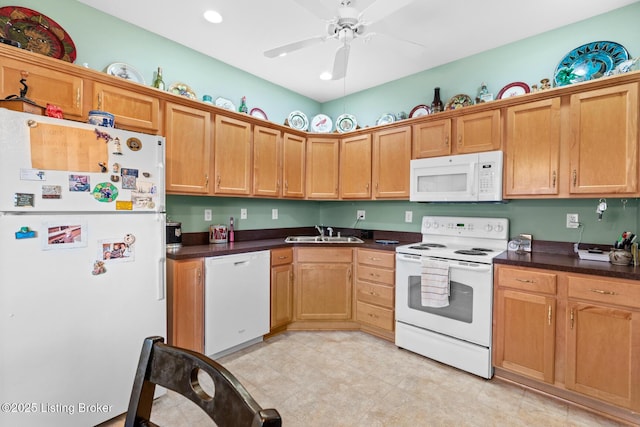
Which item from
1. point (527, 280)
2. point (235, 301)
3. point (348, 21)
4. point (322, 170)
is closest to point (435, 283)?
point (527, 280)

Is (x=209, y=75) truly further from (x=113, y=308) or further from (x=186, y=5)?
(x=113, y=308)

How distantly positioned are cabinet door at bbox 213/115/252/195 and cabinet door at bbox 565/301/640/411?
283 centimetres

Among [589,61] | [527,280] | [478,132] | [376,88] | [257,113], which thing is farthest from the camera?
[376,88]

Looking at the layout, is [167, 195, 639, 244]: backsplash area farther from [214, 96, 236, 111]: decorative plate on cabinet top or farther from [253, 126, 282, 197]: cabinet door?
[214, 96, 236, 111]: decorative plate on cabinet top

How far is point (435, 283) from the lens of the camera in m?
2.48

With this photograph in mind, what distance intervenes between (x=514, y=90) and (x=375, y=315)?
2.52 m

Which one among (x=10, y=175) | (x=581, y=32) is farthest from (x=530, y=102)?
(x=10, y=175)

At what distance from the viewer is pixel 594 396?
6.32 ft

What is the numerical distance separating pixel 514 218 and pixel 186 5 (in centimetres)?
328

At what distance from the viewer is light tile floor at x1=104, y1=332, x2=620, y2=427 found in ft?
6.14

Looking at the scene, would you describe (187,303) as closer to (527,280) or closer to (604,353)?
(527,280)

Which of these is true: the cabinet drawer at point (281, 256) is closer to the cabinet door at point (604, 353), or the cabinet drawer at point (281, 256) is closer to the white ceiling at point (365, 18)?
the white ceiling at point (365, 18)

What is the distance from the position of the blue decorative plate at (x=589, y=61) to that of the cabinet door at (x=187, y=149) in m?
3.08

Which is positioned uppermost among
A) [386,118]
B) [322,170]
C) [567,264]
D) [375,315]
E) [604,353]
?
[386,118]
